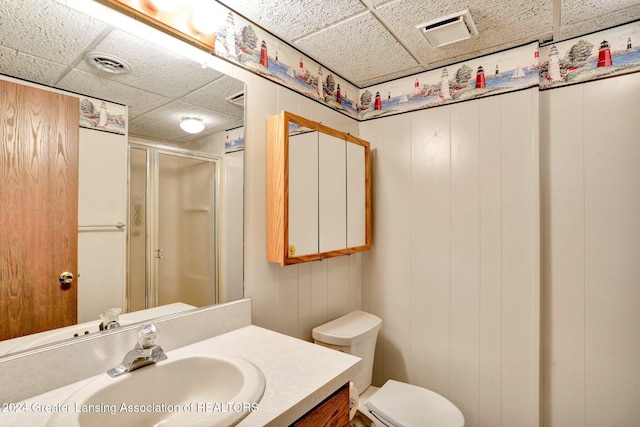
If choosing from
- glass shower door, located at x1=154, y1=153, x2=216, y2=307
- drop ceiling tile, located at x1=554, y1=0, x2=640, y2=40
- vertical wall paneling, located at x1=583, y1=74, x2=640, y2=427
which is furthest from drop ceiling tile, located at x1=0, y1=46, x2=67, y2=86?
vertical wall paneling, located at x1=583, y1=74, x2=640, y2=427

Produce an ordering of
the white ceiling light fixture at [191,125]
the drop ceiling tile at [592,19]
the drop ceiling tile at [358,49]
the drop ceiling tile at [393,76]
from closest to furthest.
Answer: the white ceiling light fixture at [191,125] < the drop ceiling tile at [592,19] < the drop ceiling tile at [358,49] < the drop ceiling tile at [393,76]

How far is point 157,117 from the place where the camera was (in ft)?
3.80

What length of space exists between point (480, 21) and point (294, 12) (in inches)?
33.0

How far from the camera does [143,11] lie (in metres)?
1.08

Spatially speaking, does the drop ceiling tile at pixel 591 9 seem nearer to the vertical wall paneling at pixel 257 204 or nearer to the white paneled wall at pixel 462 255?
the white paneled wall at pixel 462 255

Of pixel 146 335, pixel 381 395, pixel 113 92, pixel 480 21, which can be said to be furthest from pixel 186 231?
pixel 480 21

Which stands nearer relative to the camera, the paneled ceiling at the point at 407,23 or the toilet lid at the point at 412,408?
the paneled ceiling at the point at 407,23

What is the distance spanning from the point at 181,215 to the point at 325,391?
0.79 metres

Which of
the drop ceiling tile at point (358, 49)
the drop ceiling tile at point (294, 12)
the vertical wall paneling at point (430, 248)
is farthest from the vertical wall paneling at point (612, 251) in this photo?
the drop ceiling tile at point (294, 12)

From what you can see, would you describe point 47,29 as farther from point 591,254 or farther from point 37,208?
point 591,254

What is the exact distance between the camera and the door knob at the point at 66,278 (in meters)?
0.92

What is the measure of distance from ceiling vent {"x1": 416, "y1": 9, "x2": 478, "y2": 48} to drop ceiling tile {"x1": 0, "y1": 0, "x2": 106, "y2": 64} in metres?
1.30

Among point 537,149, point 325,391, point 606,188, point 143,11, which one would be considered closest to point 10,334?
point 325,391

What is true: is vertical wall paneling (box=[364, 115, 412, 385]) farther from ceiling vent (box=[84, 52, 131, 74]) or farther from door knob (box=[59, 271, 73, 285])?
door knob (box=[59, 271, 73, 285])
